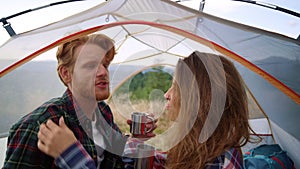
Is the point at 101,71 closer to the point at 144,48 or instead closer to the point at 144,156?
the point at 144,156

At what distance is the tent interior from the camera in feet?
4.16

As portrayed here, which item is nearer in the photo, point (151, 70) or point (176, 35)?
point (151, 70)

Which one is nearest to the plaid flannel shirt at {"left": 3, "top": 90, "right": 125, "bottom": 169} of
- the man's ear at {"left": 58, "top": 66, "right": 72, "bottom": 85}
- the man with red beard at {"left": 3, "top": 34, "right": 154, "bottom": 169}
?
the man with red beard at {"left": 3, "top": 34, "right": 154, "bottom": 169}

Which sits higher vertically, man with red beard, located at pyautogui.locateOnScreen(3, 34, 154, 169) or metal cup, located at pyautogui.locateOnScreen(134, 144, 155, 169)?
man with red beard, located at pyautogui.locateOnScreen(3, 34, 154, 169)

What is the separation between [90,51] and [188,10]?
0.58 metres

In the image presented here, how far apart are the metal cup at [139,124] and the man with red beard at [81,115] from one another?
32 millimetres

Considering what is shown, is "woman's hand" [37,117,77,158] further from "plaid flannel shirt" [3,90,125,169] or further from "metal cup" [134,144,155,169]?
"metal cup" [134,144,155,169]

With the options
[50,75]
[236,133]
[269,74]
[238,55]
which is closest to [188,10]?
[238,55]

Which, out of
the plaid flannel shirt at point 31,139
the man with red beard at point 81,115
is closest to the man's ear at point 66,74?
the man with red beard at point 81,115

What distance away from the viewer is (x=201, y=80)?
0.93 meters

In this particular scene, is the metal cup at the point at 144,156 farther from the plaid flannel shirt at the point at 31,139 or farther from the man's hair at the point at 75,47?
the man's hair at the point at 75,47

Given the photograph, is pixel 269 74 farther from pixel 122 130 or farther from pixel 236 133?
pixel 122 130

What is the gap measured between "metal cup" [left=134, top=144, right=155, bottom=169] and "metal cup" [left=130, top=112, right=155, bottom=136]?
5 centimetres

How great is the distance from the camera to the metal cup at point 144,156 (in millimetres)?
936
